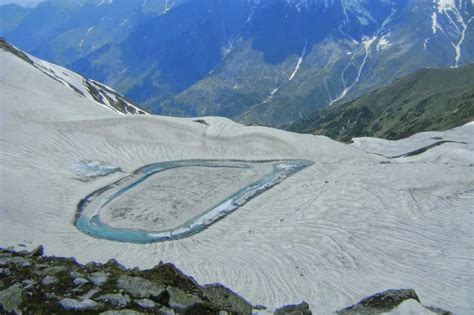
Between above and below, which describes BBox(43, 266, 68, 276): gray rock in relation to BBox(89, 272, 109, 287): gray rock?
above

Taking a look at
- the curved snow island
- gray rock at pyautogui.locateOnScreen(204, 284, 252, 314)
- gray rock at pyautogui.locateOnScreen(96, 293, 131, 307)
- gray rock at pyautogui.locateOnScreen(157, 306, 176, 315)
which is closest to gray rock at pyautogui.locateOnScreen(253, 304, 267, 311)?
gray rock at pyautogui.locateOnScreen(204, 284, 252, 314)

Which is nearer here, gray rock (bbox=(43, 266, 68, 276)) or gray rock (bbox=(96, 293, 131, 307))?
gray rock (bbox=(96, 293, 131, 307))

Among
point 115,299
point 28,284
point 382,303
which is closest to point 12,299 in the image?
point 28,284

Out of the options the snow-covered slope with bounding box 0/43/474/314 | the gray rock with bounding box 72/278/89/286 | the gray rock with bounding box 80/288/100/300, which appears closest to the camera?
the gray rock with bounding box 80/288/100/300

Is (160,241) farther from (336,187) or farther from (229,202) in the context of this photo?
(336,187)

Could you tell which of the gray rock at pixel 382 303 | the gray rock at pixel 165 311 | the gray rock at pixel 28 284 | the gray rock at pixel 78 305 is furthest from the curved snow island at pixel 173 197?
the gray rock at pixel 78 305

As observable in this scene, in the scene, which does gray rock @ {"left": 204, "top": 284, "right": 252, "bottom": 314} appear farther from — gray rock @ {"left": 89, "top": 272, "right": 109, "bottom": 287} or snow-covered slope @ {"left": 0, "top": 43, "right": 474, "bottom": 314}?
snow-covered slope @ {"left": 0, "top": 43, "right": 474, "bottom": 314}

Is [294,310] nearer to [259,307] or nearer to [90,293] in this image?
[259,307]
